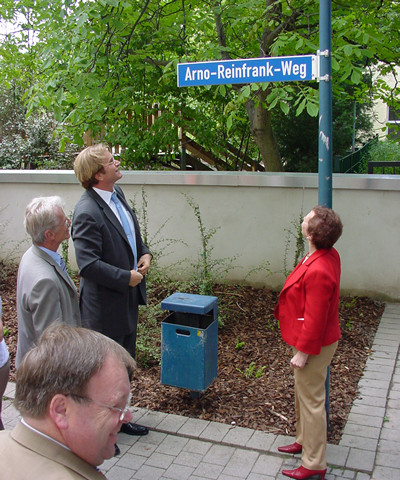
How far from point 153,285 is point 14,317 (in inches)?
68.4

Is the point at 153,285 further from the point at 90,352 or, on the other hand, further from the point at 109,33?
the point at 90,352

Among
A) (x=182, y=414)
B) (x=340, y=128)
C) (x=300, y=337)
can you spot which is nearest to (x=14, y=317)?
(x=182, y=414)

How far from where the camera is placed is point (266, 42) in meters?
7.36

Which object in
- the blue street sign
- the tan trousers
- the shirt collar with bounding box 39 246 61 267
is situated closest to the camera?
the shirt collar with bounding box 39 246 61 267

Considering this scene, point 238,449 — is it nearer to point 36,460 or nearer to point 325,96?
point 325,96

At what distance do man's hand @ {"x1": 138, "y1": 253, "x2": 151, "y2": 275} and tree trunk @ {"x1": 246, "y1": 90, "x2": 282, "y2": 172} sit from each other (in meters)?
4.72

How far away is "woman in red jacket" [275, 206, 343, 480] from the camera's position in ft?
10.8

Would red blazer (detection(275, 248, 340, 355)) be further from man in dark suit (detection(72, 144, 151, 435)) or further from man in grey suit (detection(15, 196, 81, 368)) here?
man in grey suit (detection(15, 196, 81, 368))

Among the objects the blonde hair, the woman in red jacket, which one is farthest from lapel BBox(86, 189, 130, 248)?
the woman in red jacket

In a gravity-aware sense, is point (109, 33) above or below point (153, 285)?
above

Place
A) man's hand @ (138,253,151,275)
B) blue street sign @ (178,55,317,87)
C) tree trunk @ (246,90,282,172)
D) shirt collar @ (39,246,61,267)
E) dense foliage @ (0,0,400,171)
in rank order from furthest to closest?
tree trunk @ (246,90,282,172) → dense foliage @ (0,0,400,171) → man's hand @ (138,253,151,275) → blue street sign @ (178,55,317,87) → shirt collar @ (39,246,61,267)

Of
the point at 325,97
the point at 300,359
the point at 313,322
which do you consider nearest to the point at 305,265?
the point at 313,322

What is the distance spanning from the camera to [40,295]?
10.4 ft

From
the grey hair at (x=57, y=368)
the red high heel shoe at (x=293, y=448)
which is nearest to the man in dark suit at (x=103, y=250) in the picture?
the red high heel shoe at (x=293, y=448)
